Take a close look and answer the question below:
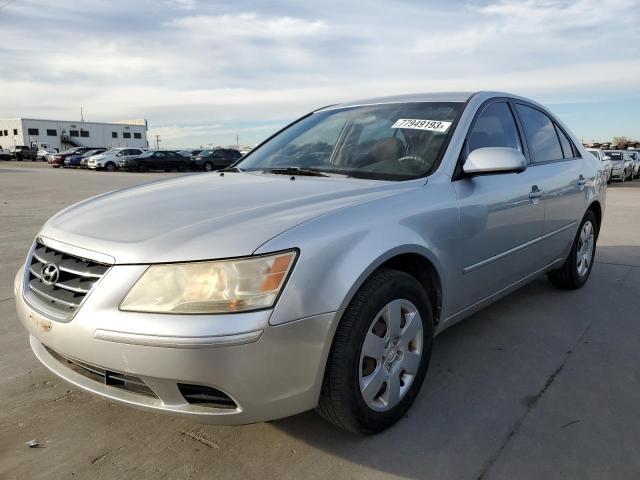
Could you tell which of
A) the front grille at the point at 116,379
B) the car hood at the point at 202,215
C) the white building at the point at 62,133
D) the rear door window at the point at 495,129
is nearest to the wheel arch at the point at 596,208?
the rear door window at the point at 495,129

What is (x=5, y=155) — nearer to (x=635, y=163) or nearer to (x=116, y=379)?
(x=635, y=163)

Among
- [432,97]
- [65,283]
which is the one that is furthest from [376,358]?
[432,97]

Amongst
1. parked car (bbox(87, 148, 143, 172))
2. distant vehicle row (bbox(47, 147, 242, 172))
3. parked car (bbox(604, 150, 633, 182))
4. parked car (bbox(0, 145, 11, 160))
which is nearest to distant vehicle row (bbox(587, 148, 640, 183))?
parked car (bbox(604, 150, 633, 182))

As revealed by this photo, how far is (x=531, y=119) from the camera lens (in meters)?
3.95

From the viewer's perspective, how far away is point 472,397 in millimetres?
2734

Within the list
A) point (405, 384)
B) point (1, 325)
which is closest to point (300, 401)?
point (405, 384)

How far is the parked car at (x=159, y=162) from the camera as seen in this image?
32281 millimetres

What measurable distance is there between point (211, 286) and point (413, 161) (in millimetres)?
1499

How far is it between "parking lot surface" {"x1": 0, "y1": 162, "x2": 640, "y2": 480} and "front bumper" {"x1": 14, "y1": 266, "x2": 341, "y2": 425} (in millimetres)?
372

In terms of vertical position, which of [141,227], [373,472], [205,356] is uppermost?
[141,227]

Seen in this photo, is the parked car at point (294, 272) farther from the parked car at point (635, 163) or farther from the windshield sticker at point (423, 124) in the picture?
the parked car at point (635, 163)

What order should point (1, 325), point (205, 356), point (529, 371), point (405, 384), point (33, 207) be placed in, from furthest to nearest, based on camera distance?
point (33, 207), point (1, 325), point (529, 371), point (405, 384), point (205, 356)

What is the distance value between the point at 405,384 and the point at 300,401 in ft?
2.24

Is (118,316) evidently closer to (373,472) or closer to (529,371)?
(373,472)
